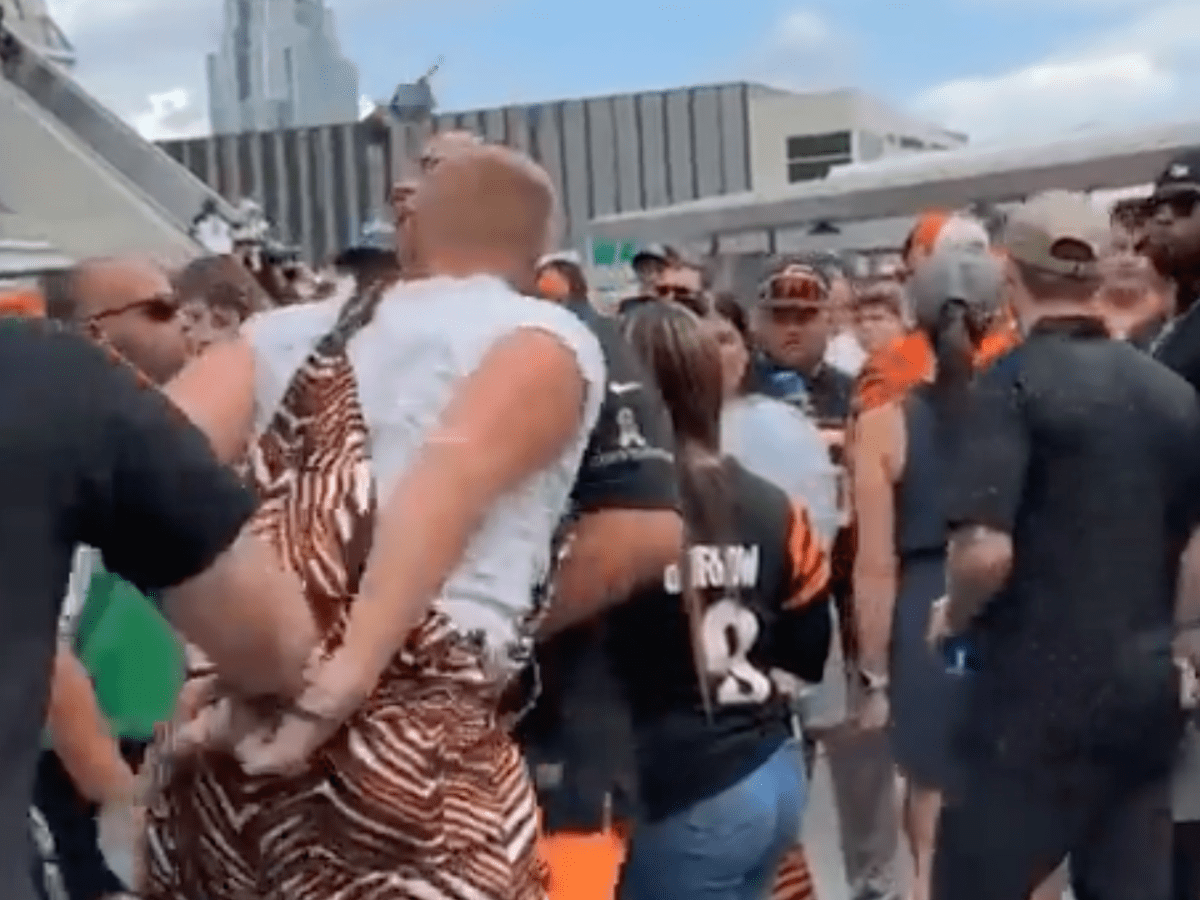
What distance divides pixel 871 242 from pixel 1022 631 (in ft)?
98.7

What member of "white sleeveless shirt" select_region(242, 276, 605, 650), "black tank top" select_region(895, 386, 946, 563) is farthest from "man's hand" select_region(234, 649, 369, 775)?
"black tank top" select_region(895, 386, 946, 563)

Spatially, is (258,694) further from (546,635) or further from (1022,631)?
(1022,631)

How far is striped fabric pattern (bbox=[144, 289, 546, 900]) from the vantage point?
317 centimetres

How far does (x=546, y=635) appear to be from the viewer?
4.00 metres

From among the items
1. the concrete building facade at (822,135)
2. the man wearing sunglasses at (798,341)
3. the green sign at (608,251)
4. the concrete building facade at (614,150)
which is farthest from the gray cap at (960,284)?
the concrete building facade at (822,135)

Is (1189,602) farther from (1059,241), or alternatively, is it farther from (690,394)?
(690,394)

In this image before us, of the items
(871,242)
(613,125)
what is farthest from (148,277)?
(613,125)

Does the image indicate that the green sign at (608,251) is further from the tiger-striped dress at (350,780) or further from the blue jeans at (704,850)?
the tiger-striped dress at (350,780)

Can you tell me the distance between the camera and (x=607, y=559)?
376cm

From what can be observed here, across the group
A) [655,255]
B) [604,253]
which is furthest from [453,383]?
[604,253]

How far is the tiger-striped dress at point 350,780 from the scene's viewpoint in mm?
3172

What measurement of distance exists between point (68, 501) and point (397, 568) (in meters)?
0.81

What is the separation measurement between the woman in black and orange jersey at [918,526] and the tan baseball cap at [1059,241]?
125 centimetres

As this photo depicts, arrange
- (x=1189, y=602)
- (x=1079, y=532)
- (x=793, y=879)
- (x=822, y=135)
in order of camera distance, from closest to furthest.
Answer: (x=1079, y=532) < (x=1189, y=602) < (x=793, y=879) < (x=822, y=135)
